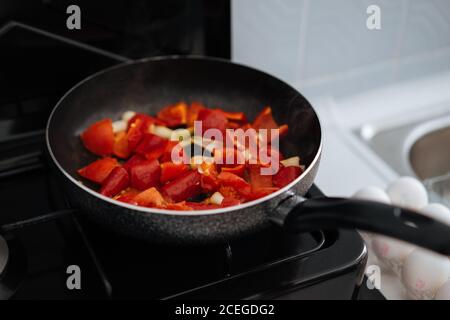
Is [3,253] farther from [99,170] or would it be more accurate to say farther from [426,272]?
[426,272]

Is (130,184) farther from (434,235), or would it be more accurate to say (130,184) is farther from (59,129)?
(434,235)

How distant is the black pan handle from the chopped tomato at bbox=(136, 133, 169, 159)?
278mm

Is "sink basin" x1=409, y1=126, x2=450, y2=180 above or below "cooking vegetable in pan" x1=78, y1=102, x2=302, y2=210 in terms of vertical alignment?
below

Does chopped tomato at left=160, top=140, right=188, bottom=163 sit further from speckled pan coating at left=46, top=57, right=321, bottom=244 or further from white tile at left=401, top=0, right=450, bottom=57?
white tile at left=401, top=0, right=450, bottom=57

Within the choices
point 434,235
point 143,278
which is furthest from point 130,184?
point 434,235

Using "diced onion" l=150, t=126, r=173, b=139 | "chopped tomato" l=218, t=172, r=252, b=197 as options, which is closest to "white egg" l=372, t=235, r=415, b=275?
"chopped tomato" l=218, t=172, r=252, b=197

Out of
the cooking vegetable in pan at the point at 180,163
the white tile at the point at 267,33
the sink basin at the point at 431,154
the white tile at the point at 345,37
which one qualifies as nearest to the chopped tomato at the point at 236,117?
the cooking vegetable in pan at the point at 180,163

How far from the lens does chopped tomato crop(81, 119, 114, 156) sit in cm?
77

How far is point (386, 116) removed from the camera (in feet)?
3.81

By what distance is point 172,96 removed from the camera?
0.89 metres

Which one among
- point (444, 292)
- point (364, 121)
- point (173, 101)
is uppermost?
point (173, 101)

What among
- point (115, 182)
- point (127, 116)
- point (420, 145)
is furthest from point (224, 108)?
point (420, 145)

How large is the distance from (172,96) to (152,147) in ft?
0.53
